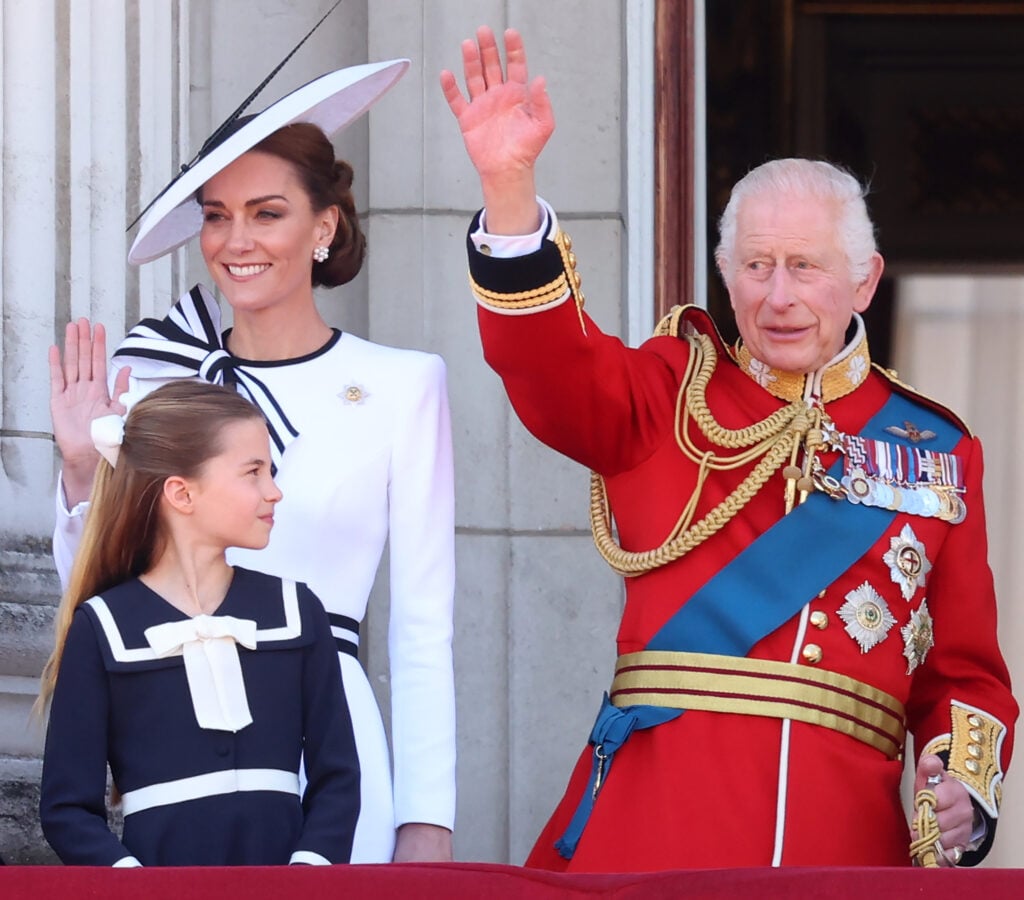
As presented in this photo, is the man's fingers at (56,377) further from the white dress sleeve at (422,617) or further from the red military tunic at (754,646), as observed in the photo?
the red military tunic at (754,646)

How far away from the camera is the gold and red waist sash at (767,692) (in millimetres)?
2721

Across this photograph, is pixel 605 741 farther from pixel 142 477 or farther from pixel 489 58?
pixel 489 58

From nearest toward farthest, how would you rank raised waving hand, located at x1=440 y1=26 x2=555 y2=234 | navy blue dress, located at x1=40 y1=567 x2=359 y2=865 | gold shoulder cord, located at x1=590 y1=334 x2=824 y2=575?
navy blue dress, located at x1=40 y1=567 x2=359 y2=865 → raised waving hand, located at x1=440 y1=26 x2=555 y2=234 → gold shoulder cord, located at x1=590 y1=334 x2=824 y2=575

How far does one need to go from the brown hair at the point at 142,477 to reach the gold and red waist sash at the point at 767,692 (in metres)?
0.59

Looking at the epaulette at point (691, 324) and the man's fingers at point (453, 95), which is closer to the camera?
the man's fingers at point (453, 95)

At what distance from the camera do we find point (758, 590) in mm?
2750

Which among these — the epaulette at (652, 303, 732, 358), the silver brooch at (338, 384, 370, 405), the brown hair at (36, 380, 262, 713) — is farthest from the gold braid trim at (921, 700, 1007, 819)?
the brown hair at (36, 380, 262, 713)

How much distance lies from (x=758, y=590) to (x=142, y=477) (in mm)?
749

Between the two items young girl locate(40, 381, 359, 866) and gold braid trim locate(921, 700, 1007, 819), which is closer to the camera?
young girl locate(40, 381, 359, 866)

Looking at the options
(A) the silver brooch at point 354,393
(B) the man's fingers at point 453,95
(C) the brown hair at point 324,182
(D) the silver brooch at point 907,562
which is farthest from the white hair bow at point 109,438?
(D) the silver brooch at point 907,562

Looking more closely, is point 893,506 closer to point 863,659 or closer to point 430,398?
point 863,659

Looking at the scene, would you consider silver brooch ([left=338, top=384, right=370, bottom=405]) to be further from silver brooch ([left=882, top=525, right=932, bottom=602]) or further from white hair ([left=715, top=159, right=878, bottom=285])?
silver brooch ([left=882, top=525, right=932, bottom=602])

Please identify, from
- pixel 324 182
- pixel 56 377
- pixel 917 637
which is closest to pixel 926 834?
pixel 917 637

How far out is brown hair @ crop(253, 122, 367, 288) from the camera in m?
2.89
